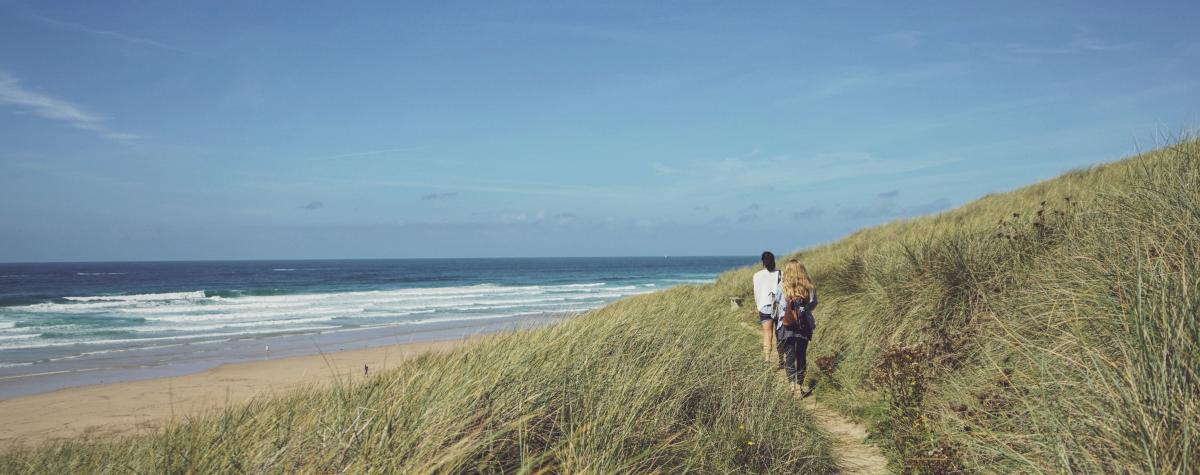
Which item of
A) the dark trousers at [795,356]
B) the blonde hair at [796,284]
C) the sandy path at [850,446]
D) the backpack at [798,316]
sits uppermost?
the blonde hair at [796,284]

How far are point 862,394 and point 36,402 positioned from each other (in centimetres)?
1541

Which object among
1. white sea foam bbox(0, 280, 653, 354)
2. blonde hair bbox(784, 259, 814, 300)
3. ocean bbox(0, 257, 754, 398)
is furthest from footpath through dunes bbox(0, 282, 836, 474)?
white sea foam bbox(0, 280, 653, 354)

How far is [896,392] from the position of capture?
19.4 ft

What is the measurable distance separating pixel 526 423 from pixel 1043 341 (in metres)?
3.30

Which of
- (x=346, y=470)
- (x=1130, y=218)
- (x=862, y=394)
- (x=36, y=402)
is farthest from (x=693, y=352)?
(x=36, y=402)

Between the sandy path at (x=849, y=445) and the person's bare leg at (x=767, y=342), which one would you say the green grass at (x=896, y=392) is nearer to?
the sandy path at (x=849, y=445)

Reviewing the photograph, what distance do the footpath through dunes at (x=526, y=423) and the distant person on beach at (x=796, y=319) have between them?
5.02 ft

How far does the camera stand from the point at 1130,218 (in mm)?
4895

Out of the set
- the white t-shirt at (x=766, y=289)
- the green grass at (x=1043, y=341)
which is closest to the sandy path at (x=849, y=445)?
the green grass at (x=1043, y=341)

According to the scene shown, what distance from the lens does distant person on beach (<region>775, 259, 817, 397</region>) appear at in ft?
25.0

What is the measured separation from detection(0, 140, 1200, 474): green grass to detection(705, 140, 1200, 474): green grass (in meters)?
0.02

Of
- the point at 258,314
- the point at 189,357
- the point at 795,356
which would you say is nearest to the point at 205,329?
the point at 258,314

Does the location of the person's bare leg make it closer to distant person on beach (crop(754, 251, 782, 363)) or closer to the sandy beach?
distant person on beach (crop(754, 251, 782, 363))

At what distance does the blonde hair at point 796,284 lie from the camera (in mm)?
7617
